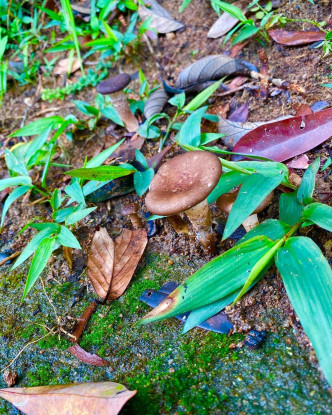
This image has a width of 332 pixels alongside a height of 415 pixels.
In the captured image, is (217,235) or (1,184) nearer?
(217,235)

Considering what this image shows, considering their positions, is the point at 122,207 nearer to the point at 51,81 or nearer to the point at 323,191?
the point at 323,191

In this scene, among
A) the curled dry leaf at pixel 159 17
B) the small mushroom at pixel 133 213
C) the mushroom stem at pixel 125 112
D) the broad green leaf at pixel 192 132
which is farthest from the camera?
the curled dry leaf at pixel 159 17

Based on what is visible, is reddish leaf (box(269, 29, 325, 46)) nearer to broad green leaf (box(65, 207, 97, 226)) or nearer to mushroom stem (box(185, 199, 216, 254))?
mushroom stem (box(185, 199, 216, 254))

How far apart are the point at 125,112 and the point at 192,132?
2.56 ft

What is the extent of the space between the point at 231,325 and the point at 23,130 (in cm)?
201

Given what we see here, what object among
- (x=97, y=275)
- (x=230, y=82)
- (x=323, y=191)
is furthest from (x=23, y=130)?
(x=323, y=191)

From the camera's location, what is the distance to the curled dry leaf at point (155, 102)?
290 centimetres

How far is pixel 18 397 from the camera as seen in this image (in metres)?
1.80

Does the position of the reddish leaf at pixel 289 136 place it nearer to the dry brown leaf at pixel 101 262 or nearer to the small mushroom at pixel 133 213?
the small mushroom at pixel 133 213

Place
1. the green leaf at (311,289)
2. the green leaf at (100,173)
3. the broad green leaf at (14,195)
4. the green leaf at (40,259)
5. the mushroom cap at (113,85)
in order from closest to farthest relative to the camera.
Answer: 1. the green leaf at (311,289)
2. the green leaf at (40,259)
3. the green leaf at (100,173)
4. the broad green leaf at (14,195)
5. the mushroom cap at (113,85)

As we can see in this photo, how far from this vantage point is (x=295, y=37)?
2777 mm

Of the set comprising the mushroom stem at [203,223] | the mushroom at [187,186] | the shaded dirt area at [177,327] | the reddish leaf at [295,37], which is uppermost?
the reddish leaf at [295,37]

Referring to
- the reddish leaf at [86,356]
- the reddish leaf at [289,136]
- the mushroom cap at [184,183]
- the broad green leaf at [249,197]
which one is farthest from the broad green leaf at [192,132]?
the reddish leaf at [86,356]

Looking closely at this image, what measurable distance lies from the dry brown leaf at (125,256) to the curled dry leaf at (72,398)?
22.2 inches
